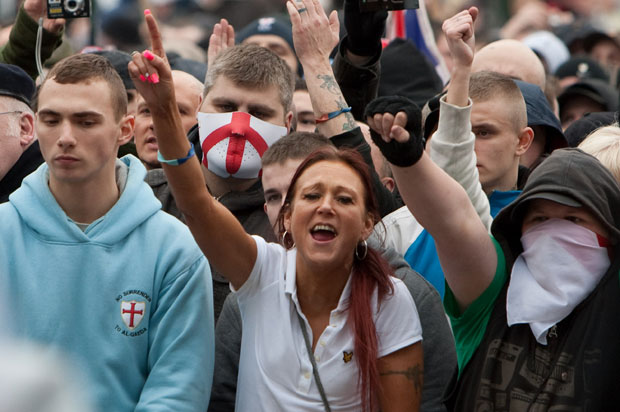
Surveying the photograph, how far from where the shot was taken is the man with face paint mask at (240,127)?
16.2 feet

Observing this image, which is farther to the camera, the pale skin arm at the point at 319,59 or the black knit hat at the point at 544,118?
the black knit hat at the point at 544,118

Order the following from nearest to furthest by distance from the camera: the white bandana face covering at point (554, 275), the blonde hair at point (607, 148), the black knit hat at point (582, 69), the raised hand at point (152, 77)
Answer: the raised hand at point (152, 77) → the white bandana face covering at point (554, 275) → the blonde hair at point (607, 148) → the black knit hat at point (582, 69)

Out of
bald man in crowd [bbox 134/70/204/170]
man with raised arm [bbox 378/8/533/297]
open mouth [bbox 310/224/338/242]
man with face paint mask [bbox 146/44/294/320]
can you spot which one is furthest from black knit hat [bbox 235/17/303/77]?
open mouth [bbox 310/224/338/242]

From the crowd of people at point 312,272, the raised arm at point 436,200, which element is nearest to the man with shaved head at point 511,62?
the crowd of people at point 312,272

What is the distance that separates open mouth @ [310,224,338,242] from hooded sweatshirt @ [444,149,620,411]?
477 mm

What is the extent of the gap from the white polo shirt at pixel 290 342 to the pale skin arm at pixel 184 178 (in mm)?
178

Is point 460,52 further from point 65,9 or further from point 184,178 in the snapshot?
point 65,9

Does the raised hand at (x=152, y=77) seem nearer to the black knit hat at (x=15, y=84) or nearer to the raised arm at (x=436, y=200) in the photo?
the raised arm at (x=436, y=200)

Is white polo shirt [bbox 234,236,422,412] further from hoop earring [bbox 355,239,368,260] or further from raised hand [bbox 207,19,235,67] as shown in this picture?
raised hand [bbox 207,19,235,67]

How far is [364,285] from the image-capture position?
3932 millimetres

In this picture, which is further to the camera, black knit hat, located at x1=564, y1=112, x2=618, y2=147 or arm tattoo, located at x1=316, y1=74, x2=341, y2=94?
black knit hat, located at x1=564, y1=112, x2=618, y2=147

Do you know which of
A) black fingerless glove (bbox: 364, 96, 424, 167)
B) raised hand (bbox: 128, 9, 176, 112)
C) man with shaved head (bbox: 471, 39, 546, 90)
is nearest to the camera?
black fingerless glove (bbox: 364, 96, 424, 167)

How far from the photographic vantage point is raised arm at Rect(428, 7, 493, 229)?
12.7 feet

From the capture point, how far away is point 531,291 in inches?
146
